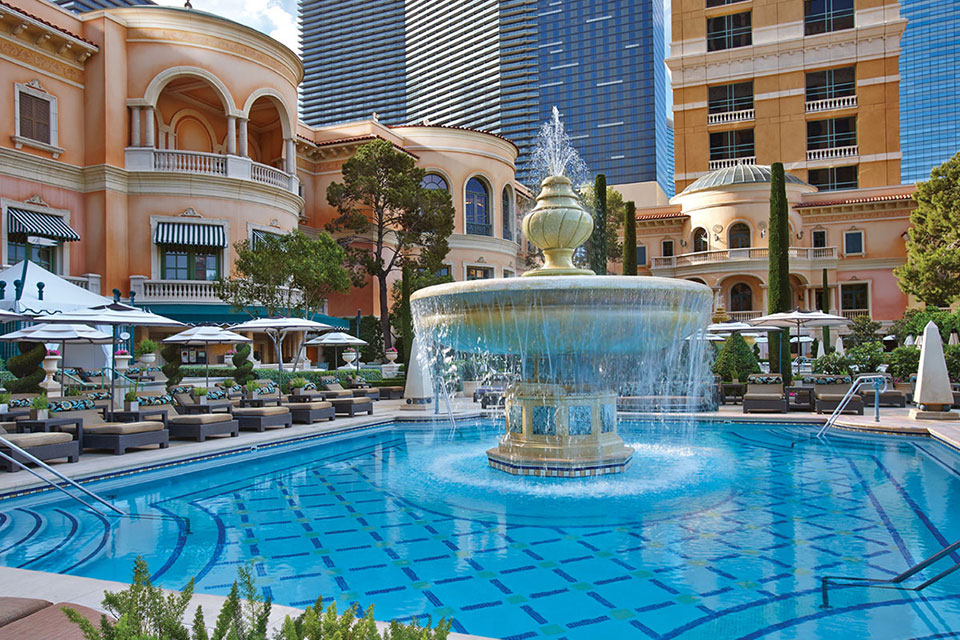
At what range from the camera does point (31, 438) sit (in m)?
8.84

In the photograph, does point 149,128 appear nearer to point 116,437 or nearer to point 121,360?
point 121,360

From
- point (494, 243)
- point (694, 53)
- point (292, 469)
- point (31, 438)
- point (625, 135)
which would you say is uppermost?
point (625, 135)

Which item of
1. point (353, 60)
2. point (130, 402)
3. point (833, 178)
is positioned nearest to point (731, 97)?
point (833, 178)

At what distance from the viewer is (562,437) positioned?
8.58 meters

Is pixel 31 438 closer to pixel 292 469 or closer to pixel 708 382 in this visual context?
pixel 292 469

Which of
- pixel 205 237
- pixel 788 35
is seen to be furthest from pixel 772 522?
pixel 788 35

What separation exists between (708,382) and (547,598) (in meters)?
13.0

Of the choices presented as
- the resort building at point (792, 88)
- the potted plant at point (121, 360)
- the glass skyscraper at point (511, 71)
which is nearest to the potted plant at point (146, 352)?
the potted plant at point (121, 360)

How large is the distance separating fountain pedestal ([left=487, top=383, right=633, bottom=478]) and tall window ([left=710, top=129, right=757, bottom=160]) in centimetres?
4092

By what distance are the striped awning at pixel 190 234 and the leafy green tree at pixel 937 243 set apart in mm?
28632

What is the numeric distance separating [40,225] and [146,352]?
17.7 ft

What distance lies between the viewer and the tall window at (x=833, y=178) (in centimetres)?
4269

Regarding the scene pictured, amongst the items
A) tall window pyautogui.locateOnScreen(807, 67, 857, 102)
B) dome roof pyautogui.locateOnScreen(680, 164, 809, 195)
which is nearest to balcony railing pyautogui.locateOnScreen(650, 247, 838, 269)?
dome roof pyautogui.locateOnScreen(680, 164, 809, 195)

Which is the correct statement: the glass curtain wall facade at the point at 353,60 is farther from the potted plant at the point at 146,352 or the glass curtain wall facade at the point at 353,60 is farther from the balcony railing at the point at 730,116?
the potted plant at the point at 146,352
